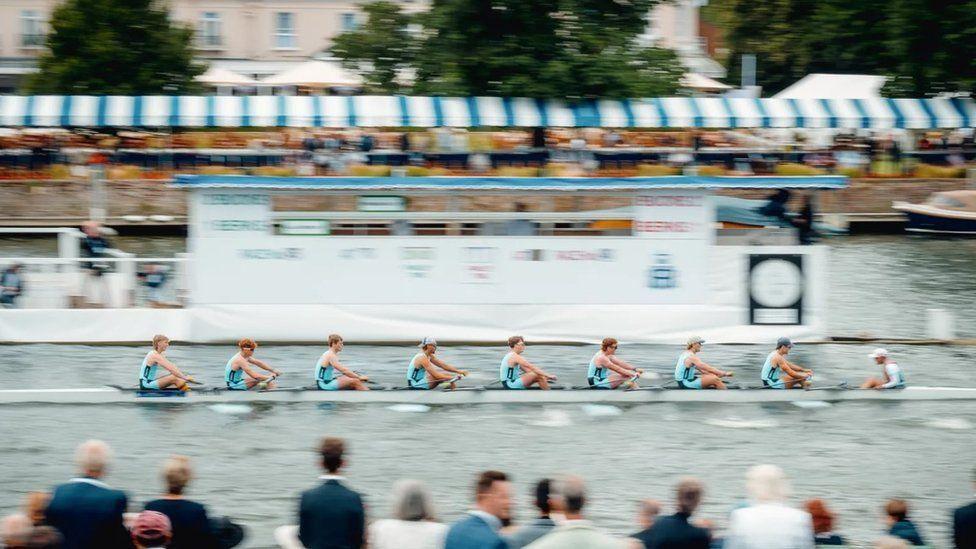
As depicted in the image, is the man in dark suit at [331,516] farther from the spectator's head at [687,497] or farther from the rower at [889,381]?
the rower at [889,381]

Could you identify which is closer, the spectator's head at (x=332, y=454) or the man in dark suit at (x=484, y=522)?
the man in dark suit at (x=484, y=522)

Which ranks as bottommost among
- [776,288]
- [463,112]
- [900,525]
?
[900,525]

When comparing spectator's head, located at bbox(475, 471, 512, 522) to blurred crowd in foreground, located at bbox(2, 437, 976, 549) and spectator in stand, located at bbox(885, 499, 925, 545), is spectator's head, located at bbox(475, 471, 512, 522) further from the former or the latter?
spectator in stand, located at bbox(885, 499, 925, 545)

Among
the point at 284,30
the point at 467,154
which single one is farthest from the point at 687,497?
the point at 284,30

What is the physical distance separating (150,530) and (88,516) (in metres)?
0.91

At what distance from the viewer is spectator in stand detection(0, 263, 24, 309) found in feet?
81.1

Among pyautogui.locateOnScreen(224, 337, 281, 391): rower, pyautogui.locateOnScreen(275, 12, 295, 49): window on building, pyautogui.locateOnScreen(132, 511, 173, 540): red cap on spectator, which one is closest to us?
pyautogui.locateOnScreen(132, 511, 173, 540): red cap on spectator

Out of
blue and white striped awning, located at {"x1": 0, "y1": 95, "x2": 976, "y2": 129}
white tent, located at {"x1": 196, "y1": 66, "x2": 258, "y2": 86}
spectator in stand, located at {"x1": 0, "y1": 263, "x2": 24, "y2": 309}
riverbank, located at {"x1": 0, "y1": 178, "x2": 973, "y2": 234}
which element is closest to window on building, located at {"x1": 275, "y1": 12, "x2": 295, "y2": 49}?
white tent, located at {"x1": 196, "y1": 66, "x2": 258, "y2": 86}

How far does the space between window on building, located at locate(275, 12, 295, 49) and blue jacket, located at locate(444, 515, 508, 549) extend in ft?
197

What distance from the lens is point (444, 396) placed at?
21.5m

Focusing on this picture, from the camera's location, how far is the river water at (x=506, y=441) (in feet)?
55.5

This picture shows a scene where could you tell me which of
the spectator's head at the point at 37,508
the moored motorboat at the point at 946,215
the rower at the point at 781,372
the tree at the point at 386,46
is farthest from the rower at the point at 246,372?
the tree at the point at 386,46

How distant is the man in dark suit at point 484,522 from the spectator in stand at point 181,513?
159 cm

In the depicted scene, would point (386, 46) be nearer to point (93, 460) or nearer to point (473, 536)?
point (93, 460)
